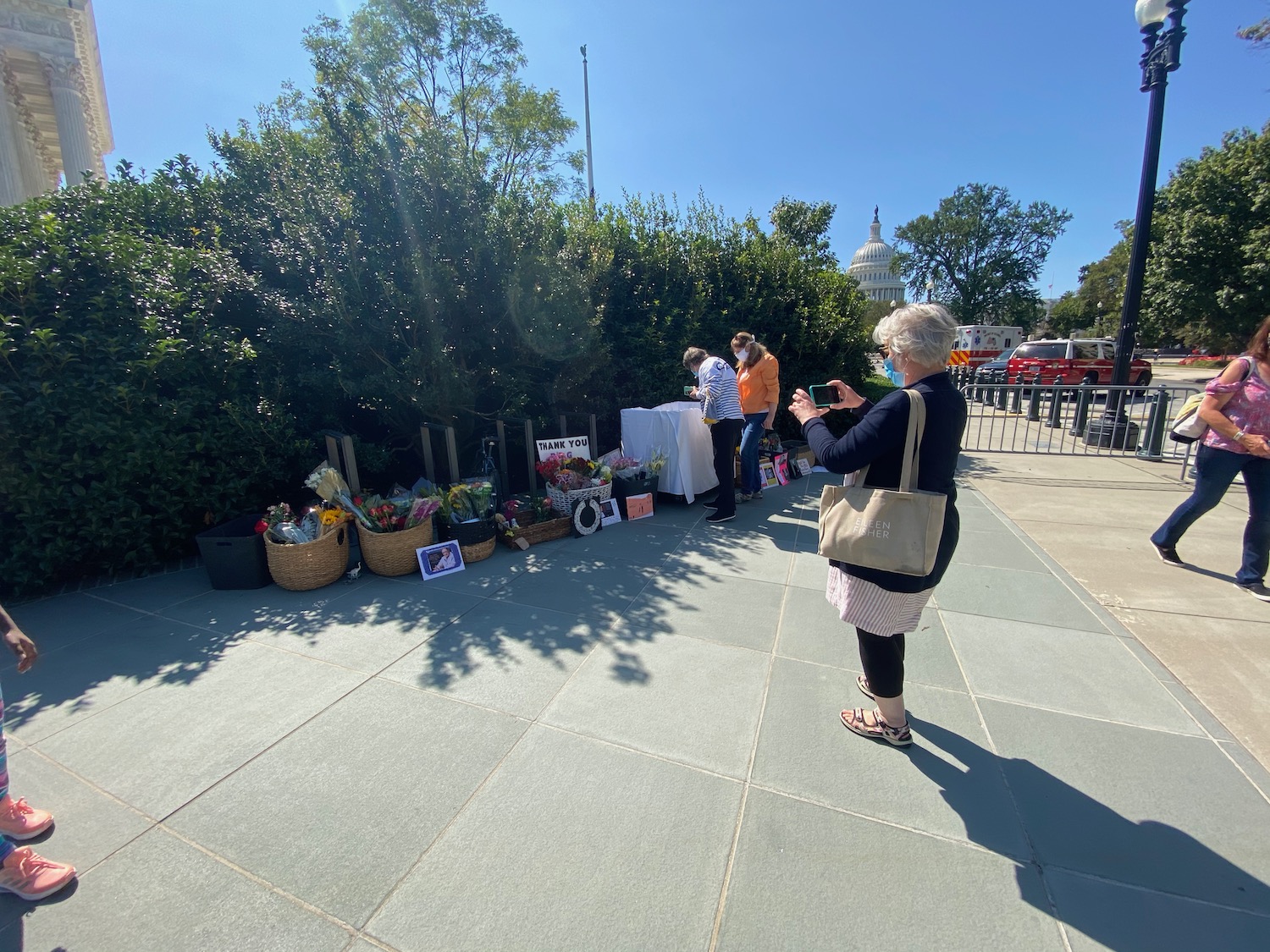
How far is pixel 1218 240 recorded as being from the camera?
19.0 m

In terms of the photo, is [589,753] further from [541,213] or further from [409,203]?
[541,213]

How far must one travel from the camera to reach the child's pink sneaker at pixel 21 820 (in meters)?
1.78

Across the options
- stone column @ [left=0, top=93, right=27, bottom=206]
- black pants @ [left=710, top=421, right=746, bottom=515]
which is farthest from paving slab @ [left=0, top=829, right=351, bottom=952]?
stone column @ [left=0, top=93, right=27, bottom=206]

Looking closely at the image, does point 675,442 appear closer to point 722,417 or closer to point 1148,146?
point 722,417

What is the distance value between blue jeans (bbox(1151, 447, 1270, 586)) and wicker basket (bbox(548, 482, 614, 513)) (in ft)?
15.0

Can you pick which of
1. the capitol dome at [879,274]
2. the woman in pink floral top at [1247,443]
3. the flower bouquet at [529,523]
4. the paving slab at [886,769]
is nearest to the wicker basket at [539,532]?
the flower bouquet at [529,523]

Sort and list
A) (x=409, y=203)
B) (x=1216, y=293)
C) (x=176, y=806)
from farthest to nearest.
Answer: (x=1216, y=293) < (x=409, y=203) < (x=176, y=806)

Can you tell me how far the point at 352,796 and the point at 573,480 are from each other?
11.3 feet

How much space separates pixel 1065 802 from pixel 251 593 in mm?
4756

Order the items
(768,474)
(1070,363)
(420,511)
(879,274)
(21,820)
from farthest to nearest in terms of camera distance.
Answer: (879,274) → (1070,363) → (768,474) → (420,511) → (21,820)

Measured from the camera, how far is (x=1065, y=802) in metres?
2.00

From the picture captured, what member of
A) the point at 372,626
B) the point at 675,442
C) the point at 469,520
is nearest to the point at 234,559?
the point at 372,626

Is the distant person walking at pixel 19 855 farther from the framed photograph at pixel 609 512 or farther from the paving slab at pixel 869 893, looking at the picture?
the framed photograph at pixel 609 512

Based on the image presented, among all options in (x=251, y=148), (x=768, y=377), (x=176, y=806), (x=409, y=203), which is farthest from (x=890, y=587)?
(x=251, y=148)
